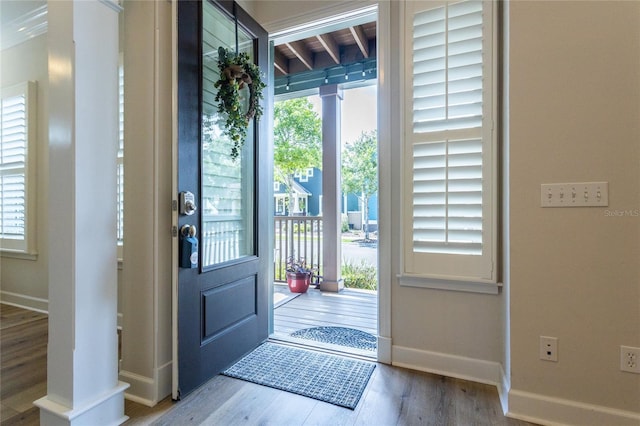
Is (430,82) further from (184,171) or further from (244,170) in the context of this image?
→ (184,171)

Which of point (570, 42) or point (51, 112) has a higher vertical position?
point (570, 42)

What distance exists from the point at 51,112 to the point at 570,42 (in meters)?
2.54

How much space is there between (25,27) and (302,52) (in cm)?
298

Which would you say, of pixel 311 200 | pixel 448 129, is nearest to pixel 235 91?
pixel 448 129

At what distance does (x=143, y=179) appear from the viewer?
1838 mm

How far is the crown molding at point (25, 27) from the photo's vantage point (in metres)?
3.11

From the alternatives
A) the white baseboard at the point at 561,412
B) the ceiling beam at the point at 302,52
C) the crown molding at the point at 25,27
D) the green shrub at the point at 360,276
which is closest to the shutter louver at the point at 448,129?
the white baseboard at the point at 561,412

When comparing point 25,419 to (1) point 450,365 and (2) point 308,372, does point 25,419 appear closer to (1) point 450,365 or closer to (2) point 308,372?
(2) point 308,372

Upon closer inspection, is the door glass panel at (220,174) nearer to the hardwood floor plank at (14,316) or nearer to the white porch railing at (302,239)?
the white porch railing at (302,239)

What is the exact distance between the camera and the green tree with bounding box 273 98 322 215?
6051mm

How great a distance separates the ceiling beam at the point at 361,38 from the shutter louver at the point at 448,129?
5.55 feet

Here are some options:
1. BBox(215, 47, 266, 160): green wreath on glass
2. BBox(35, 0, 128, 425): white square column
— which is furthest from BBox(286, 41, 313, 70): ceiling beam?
BBox(35, 0, 128, 425): white square column

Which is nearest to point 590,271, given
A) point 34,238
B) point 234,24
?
point 234,24

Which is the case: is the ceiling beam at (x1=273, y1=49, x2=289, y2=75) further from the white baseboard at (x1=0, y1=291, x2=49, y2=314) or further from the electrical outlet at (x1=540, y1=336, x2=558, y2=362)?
the electrical outlet at (x1=540, y1=336, x2=558, y2=362)
